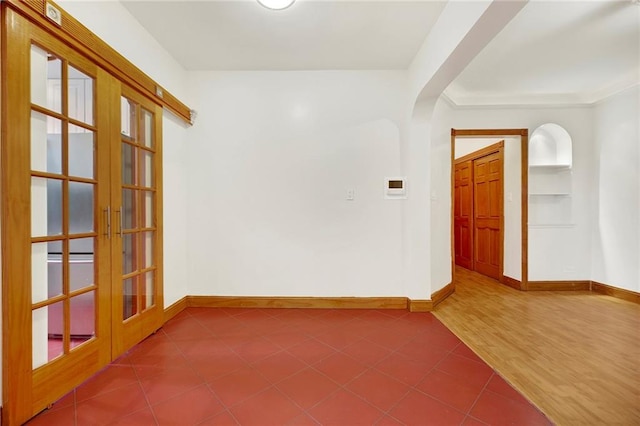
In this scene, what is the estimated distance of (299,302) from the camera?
3.11 metres

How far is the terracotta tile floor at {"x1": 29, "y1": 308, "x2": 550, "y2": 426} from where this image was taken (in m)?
1.47

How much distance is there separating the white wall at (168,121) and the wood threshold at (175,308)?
5 cm

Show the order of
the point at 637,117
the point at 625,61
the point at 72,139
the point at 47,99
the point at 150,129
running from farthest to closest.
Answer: the point at 637,117, the point at 625,61, the point at 150,129, the point at 72,139, the point at 47,99

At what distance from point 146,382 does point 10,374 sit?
655 mm

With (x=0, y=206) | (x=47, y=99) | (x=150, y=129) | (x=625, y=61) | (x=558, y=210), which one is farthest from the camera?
(x=558, y=210)

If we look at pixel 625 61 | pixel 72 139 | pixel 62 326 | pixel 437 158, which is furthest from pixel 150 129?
pixel 625 61

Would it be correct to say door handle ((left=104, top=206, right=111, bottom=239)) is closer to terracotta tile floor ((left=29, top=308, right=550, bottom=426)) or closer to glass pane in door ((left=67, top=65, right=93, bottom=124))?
glass pane in door ((left=67, top=65, right=93, bottom=124))

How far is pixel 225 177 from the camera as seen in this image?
123 inches

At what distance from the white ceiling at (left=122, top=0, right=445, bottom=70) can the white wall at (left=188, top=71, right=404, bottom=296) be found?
21 centimetres

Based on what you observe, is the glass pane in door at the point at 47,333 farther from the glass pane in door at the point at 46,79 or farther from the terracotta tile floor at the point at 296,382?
the glass pane in door at the point at 46,79

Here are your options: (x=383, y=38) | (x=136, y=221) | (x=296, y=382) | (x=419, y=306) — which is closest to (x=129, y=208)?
(x=136, y=221)

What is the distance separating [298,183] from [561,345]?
9.09ft

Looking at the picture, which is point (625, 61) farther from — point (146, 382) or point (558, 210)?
point (146, 382)

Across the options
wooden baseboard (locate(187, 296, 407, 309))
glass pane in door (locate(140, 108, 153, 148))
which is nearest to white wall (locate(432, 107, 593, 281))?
wooden baseboard (locate(187, 296, 407, 309))
